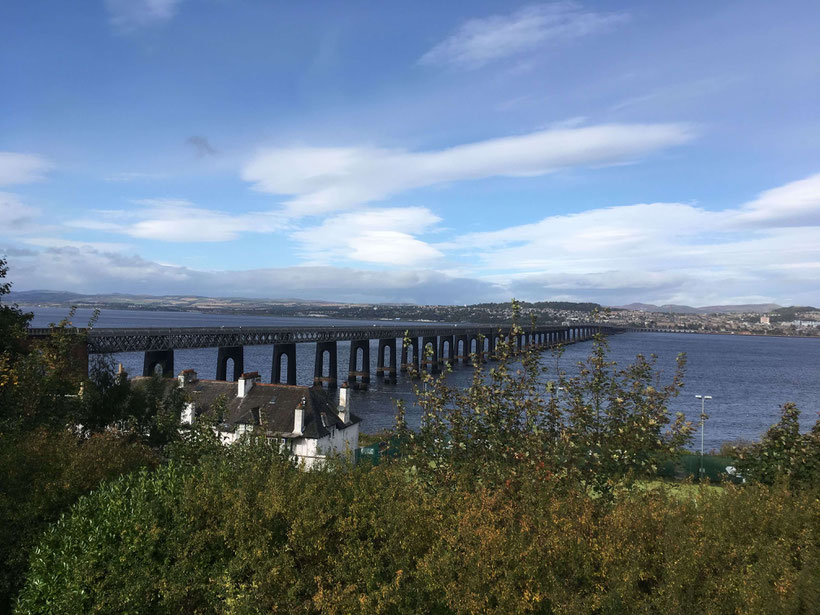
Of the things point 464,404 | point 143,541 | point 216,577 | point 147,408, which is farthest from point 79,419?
point 464,404

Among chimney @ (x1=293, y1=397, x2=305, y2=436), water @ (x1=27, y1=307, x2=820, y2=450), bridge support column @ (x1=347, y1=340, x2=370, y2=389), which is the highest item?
chimney @ (x1=293, y1=397, x2=305, y2=436)

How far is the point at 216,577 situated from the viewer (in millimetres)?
11141

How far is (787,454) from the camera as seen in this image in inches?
753

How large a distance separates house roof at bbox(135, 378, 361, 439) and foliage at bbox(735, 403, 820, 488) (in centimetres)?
2178

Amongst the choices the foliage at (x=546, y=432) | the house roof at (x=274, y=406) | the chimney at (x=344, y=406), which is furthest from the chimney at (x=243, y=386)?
the foliage at (x=546, y=432)

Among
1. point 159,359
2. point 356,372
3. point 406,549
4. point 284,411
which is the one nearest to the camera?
point 406,549

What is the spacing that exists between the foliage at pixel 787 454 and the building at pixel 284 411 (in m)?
20.4

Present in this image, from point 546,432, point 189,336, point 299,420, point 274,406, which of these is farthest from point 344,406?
point 189,336

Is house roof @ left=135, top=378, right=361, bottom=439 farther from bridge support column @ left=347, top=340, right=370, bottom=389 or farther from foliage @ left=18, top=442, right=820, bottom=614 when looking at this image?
bridge support column @ left=347, top=340, right=370, bottom=389

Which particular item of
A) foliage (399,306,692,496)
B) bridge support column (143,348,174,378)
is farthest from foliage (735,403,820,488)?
bridge support column (143,348,174,378)

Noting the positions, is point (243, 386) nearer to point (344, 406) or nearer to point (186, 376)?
point (186, 376)

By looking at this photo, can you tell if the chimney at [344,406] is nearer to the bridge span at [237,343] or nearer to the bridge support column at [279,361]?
the bridge span at [237,343]

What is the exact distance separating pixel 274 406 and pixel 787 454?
2674 cm

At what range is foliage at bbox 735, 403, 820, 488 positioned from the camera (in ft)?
60.5
